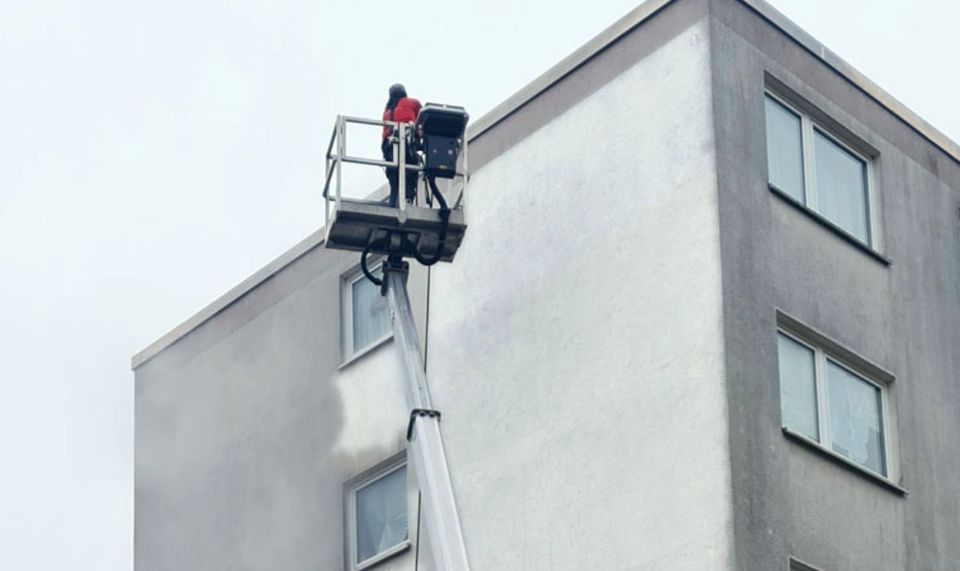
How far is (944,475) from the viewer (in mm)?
21672

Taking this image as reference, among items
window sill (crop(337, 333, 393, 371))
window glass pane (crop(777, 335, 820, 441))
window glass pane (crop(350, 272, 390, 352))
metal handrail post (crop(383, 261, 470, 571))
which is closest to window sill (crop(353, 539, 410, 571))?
window sill (crop(337, 333, 393, 371))

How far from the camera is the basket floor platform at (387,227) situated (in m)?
17.2

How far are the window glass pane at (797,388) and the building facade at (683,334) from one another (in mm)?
39

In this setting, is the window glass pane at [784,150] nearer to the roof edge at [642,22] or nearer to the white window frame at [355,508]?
the roof edge at [642,22]

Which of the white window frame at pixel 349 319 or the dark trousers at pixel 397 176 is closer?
the dark trousers at pixel 397 176

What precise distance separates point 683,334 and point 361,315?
5.99m

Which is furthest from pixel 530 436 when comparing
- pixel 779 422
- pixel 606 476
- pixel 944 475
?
pixel 944 475

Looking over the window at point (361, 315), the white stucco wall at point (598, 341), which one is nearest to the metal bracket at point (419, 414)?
the white stucco wall at point (598, 341)

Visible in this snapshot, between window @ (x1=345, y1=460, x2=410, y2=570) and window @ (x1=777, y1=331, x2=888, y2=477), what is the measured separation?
4.82m

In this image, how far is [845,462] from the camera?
20.3 meters

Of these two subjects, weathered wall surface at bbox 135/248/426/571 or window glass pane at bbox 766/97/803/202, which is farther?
weathered wall surface at bbox 135/248/426/571

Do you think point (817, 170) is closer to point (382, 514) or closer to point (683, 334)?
point (683, 334)

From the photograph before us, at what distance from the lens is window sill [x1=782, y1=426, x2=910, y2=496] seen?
19.9 m

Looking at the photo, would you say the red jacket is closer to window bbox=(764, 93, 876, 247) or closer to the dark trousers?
the dark trousers
